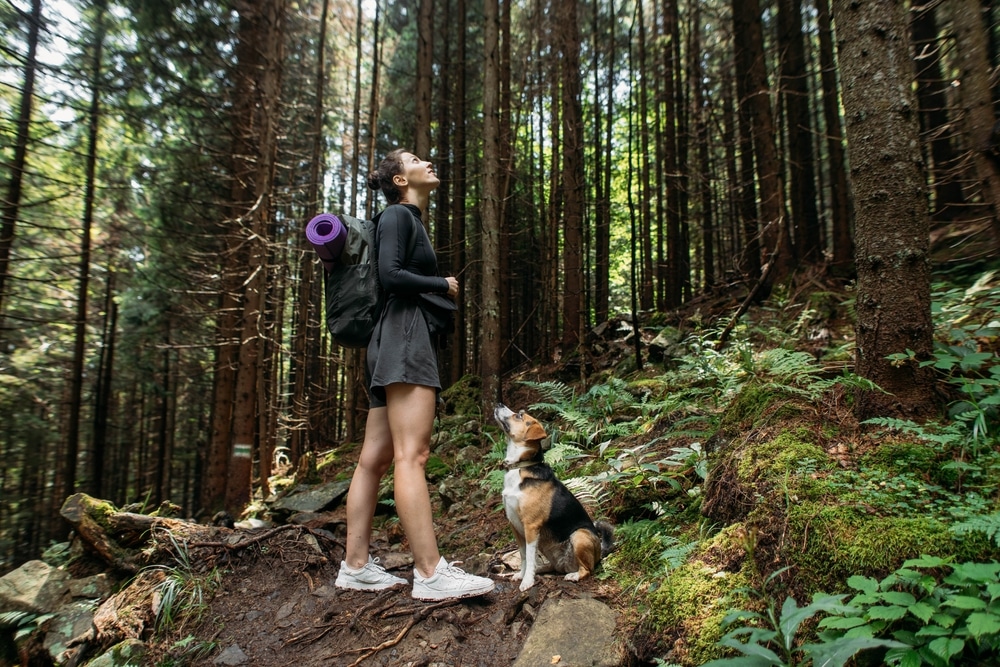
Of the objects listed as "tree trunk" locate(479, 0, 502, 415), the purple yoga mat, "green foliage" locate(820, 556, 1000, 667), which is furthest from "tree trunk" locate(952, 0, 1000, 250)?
"tree trunk" locate(479, 0, 502, 415)

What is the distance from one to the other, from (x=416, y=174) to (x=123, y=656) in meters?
3.53

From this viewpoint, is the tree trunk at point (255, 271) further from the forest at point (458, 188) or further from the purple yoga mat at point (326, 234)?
the purple yoga mat at point (326, 234)

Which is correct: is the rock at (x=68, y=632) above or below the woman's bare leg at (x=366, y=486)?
below

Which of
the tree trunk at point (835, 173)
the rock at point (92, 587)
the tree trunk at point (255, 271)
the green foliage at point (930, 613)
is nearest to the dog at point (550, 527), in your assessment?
the green foliage at point (930, 613)

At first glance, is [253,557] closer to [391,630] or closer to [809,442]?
[391,630]

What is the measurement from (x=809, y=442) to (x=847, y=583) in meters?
0.99

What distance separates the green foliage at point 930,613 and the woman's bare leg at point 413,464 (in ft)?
6.89

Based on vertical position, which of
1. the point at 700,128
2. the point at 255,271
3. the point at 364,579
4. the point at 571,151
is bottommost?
the point at 364,579

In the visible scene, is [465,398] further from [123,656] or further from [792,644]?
[792,644]

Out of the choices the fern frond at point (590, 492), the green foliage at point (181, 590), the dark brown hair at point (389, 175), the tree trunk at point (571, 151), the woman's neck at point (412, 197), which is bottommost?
the green foliage at point (181, 590)

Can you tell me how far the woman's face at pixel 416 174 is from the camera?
3492 millimetres

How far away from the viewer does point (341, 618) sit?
3.13 m

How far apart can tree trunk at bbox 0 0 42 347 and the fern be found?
8.04 metres

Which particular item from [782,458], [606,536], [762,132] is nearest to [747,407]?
[782,458]
